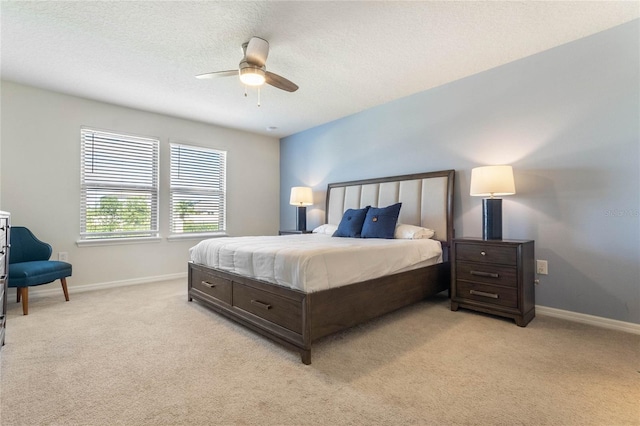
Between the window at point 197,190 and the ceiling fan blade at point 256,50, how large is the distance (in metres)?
2.73

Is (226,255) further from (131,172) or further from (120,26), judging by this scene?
(131,172)

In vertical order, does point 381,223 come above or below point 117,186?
below

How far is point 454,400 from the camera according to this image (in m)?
1.51

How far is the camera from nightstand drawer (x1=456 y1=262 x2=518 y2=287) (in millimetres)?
2574

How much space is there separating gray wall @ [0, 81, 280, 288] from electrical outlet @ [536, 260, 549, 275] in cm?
456

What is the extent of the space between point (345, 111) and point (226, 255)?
9.33ft

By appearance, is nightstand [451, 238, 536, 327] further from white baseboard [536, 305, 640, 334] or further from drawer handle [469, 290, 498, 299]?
→ white baseboard [536, 305, 640, 334]

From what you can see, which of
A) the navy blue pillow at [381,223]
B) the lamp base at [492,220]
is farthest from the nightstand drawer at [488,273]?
the navy blue pillow at [381,223]

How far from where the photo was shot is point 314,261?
1.99 meters

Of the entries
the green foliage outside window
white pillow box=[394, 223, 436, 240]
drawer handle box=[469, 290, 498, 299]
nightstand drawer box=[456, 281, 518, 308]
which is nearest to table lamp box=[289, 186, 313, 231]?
white pillow box=[394, 223, 436, 240]

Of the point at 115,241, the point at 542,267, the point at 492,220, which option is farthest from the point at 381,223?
the point at 115,241

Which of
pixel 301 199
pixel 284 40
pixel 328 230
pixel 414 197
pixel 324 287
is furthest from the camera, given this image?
pixel 301 199

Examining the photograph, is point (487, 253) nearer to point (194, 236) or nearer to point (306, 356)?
point (306, 356)

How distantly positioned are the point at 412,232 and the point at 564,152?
5.07 ft
